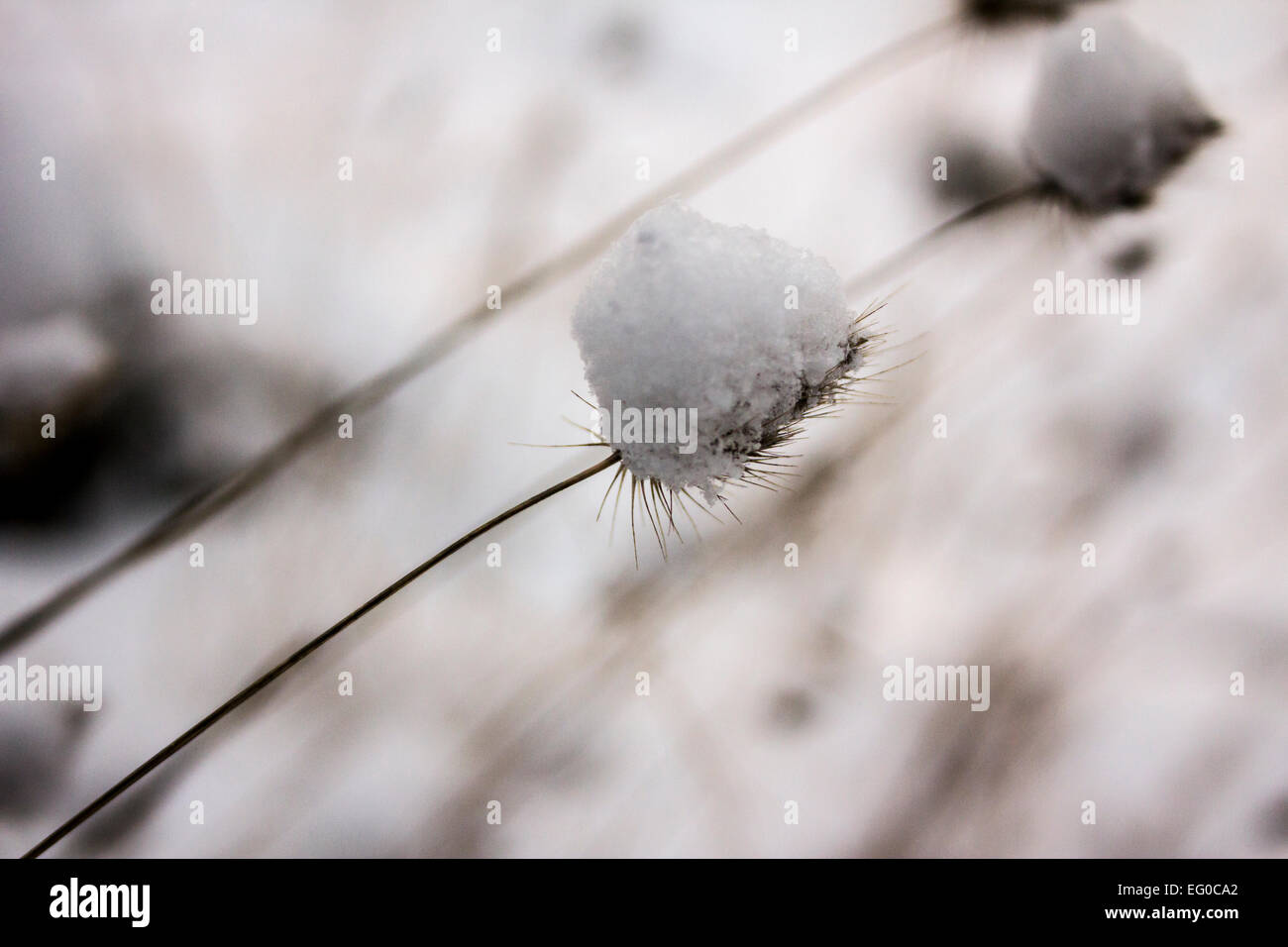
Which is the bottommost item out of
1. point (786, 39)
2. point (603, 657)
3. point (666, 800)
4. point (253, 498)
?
point (666, 800)

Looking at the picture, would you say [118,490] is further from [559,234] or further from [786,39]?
[786,39]

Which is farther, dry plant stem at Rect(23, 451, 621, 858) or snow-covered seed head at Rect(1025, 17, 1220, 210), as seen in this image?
snow-covered seed head at Rect(1025, 17, 1220, 210)

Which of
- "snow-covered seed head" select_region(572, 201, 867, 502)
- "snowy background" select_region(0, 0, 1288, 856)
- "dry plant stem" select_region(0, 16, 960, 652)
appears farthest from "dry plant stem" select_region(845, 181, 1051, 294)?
"snow-covered seed head" select_region(572, 201, 867, 502)

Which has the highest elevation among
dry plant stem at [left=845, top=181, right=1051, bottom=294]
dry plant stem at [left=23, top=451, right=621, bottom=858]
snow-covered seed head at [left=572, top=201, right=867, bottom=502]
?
dry plant stem at [left=845, top=181, right=1051, bottom=294]

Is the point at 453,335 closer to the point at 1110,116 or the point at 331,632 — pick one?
the point at 331,632

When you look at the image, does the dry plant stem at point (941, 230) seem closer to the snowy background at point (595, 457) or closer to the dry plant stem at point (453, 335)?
the snowy background at point (595, 457)

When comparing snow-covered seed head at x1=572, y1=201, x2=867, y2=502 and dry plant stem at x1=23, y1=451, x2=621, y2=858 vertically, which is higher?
snow-covered seed head at x1=572, y1=201, x2=867, y2=502

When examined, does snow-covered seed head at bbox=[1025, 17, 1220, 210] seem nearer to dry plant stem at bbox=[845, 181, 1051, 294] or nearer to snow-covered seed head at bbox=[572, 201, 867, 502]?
dry plant stem at bbox=[845, 181, 1051, 294]

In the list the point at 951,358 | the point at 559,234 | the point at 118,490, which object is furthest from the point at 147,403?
the point at 951,358
